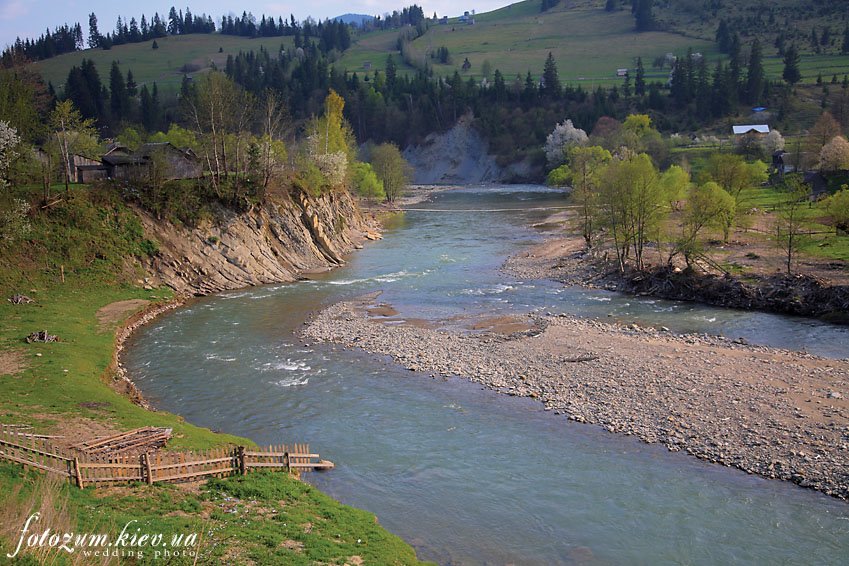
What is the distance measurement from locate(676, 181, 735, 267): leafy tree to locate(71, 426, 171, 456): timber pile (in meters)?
32.9

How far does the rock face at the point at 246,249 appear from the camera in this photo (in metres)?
44.4

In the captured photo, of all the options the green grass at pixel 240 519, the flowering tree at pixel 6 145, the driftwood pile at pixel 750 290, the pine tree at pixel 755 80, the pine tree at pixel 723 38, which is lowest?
the driftwood pile at pixel 750 290

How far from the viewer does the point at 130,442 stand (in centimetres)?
1866

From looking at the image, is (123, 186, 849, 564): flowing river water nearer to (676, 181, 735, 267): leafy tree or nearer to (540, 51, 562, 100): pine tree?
(676, 181, 735, 267): leafy tree

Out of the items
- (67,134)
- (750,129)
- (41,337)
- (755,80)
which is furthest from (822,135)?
(41,337)


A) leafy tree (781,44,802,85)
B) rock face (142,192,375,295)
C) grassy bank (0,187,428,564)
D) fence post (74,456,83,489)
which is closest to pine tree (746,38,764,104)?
leafy tree (781,44,802,85)

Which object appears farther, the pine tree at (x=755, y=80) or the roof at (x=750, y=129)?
the pine tree at (x=755, y=80)

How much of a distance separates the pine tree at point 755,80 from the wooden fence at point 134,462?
14251cm

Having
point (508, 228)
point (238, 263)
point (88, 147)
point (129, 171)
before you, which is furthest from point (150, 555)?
point (508, 228)

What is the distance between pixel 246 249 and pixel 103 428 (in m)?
29.8

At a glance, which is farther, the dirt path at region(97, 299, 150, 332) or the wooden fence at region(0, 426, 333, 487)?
the dirt path at region(97, 299, 150, 332)

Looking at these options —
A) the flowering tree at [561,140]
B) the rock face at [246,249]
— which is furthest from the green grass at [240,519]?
the flowering tree at [561,140]

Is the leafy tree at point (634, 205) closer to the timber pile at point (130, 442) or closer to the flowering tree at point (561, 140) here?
the timber pile at point (130, 442)

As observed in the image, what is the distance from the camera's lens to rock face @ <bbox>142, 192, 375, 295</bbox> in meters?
44.4
